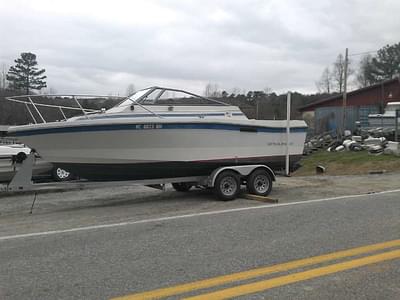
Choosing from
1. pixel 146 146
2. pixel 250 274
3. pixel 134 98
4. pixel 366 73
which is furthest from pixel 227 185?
pixel 366 73

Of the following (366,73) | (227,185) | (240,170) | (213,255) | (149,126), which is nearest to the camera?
(213,255)

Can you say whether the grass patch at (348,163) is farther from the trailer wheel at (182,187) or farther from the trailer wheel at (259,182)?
the trailer wheel at (182,187)

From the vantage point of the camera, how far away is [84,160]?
1006 centimetres

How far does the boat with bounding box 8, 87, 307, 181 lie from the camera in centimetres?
996

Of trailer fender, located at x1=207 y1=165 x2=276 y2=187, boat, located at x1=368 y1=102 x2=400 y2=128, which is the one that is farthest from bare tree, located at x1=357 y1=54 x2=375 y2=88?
trailer fender, located at x1=207 y1=165 x2=276 y2=187

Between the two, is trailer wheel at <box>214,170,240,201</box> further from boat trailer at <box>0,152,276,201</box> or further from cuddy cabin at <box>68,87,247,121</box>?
cuddy cabin at <box>68,87,247,121</box>

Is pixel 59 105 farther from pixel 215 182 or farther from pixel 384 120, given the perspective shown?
pixel 384 120

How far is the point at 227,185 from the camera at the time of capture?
10.9 metres

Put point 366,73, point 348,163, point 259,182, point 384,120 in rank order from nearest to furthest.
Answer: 1. point 259,182
2. point 348,163
3. point 384,120
4. point 366,73

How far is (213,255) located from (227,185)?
189 inches

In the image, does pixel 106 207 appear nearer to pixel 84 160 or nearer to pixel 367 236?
pixel 84 160

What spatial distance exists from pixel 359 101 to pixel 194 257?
169ft

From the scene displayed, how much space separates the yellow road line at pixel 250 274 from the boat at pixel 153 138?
5012 mm

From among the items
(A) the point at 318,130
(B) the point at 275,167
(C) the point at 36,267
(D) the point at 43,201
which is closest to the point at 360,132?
(A) the point at 318,130
